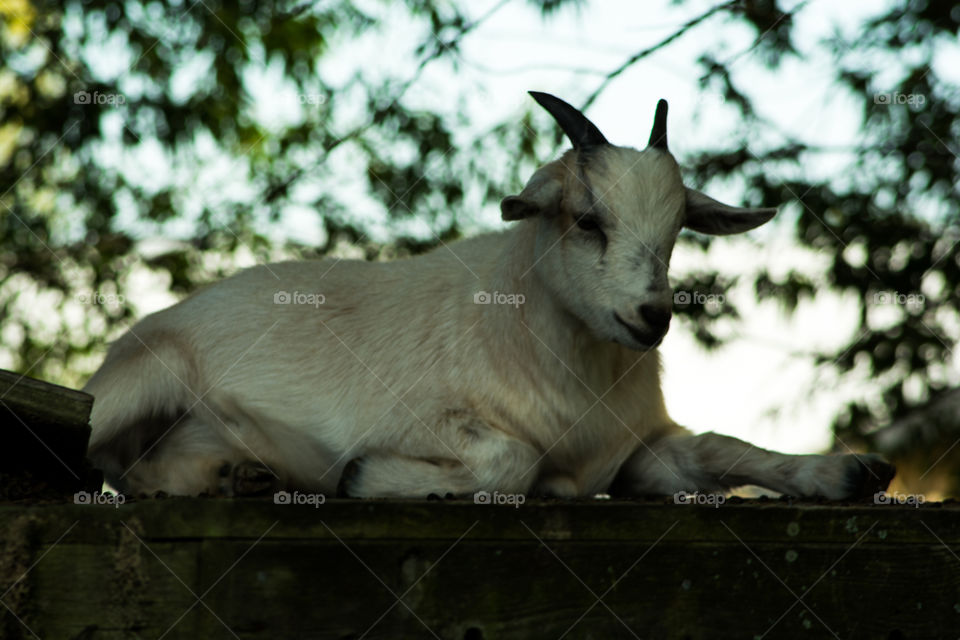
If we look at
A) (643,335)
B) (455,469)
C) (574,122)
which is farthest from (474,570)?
(574,122)

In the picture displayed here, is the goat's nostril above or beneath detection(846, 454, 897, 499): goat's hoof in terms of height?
above

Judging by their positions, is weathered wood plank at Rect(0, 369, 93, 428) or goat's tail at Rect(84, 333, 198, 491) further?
goat's tail at Rect(84, 333, 198, 491)

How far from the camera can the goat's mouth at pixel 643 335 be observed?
11.0 ft

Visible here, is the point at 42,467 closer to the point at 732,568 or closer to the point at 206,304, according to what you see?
the point at 206,304

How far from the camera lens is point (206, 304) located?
14.2 feet

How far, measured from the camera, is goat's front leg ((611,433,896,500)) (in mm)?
3533

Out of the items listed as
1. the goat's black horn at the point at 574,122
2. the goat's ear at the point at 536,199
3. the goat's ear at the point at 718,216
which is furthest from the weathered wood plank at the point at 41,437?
the goat's ear at the point at 718,216

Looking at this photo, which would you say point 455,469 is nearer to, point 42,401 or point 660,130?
point 42,401

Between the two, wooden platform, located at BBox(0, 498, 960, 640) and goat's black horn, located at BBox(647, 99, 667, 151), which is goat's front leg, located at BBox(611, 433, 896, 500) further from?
goat's black horn, located at BBox(647, 99, 667, 151)

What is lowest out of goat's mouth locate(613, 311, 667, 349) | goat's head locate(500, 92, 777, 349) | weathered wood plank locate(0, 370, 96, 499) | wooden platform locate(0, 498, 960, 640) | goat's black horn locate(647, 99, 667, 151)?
wooden platform locate(0, 498, 960, 640)

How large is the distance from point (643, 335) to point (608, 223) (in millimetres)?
435

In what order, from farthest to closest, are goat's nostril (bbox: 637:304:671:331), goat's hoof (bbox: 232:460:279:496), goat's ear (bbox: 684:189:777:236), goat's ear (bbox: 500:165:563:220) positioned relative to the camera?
goat's ear (bbox: 684:189:777:236)
goat's ear (bbox: 500:165:563:220)
goat's hoof (bbox: 232:460:279:496)
goat's nostril (bbox: 637:304:671:331)

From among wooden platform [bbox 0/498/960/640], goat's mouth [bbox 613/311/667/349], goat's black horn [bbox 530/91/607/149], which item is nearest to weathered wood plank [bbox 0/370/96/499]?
wooden platform [bbox 0/498/960/640]

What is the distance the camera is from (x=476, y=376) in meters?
3.80
